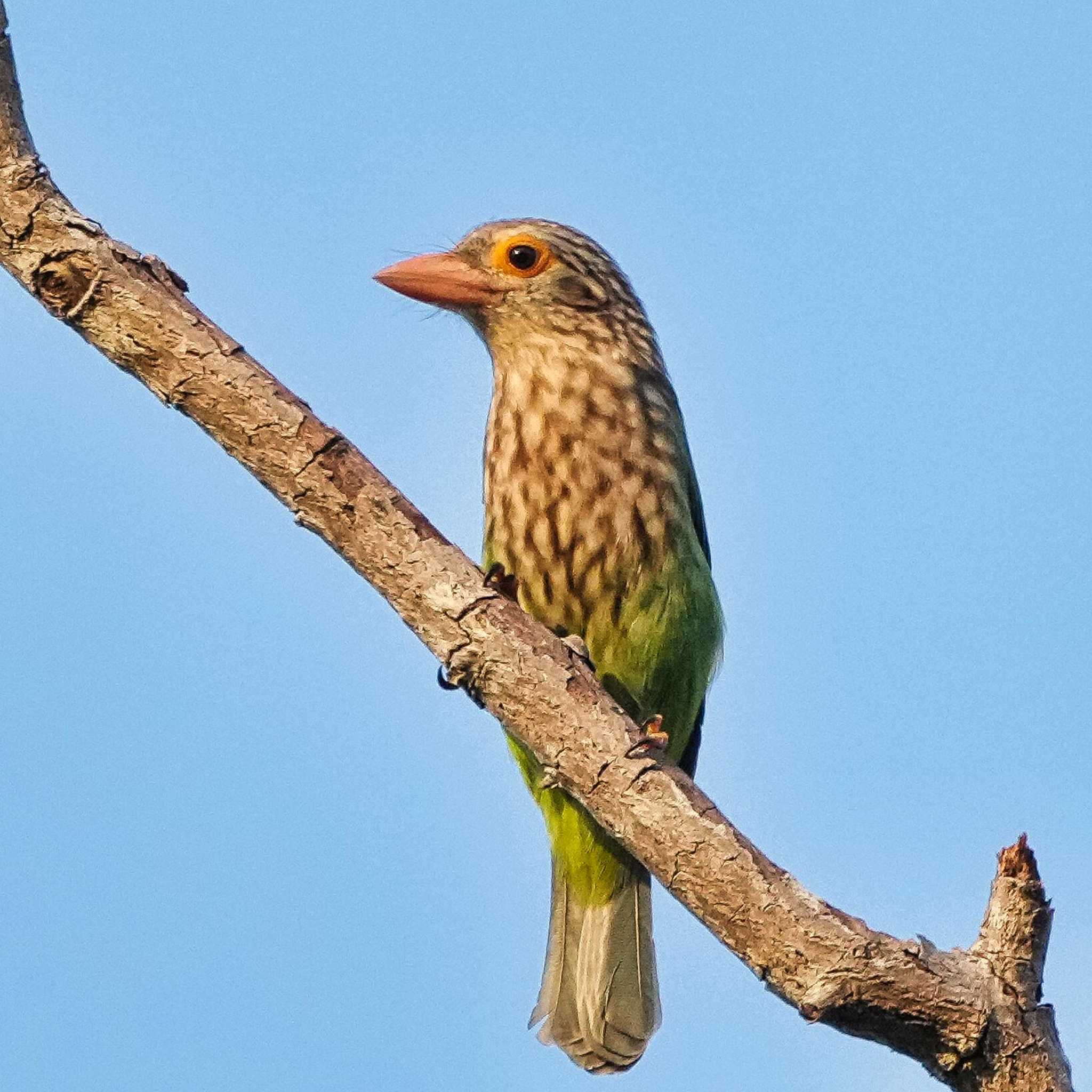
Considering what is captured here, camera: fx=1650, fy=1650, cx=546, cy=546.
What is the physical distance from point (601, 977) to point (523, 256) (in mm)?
2481

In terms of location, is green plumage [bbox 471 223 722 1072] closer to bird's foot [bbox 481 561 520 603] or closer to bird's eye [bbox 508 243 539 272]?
bird's eye [bbox 508 243 539 272]

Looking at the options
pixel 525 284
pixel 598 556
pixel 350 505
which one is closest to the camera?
pixel 350 505

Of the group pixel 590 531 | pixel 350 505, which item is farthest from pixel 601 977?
pixel 350 505

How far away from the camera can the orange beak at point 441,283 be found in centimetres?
563

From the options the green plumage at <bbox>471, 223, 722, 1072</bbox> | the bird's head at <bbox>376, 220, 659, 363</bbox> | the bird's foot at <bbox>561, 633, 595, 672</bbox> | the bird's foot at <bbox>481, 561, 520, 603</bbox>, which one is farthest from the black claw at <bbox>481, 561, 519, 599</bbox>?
the bird's head at <bbox>376, 220, 659, 363</bbox>

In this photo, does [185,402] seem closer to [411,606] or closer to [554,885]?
[411,606]

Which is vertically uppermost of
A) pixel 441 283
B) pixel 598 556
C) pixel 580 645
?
pixel 441 283

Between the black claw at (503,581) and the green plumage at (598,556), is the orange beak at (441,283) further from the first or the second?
the black claw at (503,581)

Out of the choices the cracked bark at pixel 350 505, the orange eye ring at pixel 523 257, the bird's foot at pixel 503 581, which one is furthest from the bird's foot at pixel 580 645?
the orange eye ring at pixel 523 257

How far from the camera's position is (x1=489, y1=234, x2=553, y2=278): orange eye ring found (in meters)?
5.78

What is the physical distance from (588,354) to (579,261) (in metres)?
0.42

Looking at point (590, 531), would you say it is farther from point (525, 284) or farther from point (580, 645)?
point (525, 284)

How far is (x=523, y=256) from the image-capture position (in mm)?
5801

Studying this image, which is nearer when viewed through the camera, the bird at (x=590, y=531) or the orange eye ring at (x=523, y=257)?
the bird at (x=590, y=531)
